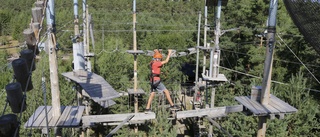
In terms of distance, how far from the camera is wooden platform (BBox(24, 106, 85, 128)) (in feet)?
9.90

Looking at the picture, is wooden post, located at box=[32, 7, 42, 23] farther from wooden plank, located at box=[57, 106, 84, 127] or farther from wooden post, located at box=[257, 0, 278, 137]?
wooden post, located at box=[257, 0, 278, 137]

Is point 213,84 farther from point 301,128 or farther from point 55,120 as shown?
point 55,120

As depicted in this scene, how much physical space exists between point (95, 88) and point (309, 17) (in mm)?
3397

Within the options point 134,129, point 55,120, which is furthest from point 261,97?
point 134,129

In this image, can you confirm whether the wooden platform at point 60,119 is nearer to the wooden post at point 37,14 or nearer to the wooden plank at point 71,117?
the wooden plank at point 71,117

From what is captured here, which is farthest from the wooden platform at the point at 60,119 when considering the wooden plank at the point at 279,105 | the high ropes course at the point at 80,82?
the wooden plank at the point at 279,105

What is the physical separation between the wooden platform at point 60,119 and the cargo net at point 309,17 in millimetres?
2315

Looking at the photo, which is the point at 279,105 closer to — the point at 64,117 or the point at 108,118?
the point at 64,117

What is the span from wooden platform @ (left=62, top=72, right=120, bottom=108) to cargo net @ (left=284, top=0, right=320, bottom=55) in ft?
9.78

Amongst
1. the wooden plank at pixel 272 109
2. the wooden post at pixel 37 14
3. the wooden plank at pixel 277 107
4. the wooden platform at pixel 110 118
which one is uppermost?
the wooden post at pixel 37 14

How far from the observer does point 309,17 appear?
83.1 inches

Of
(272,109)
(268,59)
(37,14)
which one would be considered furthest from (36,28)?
(272,109)

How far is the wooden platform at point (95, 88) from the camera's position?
14.5ft

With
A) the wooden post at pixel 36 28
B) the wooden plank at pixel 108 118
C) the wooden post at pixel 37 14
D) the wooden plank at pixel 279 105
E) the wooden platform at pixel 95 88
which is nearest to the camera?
the wooden post at pixel 36 28
